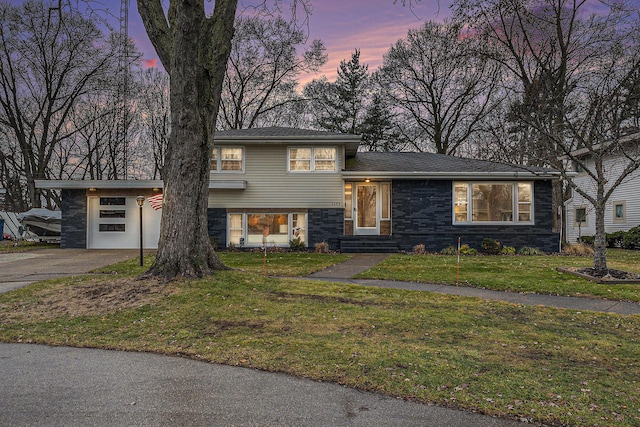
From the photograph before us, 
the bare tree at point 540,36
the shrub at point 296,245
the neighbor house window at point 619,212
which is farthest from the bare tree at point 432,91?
the shrub at point 296,245

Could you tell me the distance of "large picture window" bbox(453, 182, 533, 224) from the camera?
55.6ft

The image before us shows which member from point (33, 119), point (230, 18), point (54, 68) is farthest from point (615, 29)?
point (33, 119)

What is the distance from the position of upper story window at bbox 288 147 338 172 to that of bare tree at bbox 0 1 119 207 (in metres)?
16.7

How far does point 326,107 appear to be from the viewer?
104 ft

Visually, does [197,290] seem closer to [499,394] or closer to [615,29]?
[499,394]

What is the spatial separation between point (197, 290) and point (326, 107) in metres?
26.4

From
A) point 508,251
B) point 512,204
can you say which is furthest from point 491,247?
point 512,204

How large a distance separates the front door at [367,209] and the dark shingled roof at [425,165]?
0.89 meters

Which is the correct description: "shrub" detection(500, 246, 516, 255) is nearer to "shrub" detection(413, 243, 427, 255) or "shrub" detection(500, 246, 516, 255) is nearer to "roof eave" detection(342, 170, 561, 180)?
"roof eave" detection(342, 170, 561, 180)

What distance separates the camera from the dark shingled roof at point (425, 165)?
656 inches

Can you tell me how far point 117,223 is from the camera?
17.7 meters

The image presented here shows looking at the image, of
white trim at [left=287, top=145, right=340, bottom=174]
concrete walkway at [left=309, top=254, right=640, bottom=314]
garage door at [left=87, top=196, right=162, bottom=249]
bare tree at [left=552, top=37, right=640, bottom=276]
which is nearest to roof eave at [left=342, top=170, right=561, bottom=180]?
white trim at [left=287, top=145, right=340, bottom=174]

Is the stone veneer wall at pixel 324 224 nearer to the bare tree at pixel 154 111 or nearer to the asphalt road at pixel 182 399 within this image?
the asphalt road at pixel 182 399

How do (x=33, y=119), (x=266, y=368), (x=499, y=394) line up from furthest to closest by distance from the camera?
1. (x=33, y=119)
2. (x=266, y=368)
3. (x=499, y=394)
